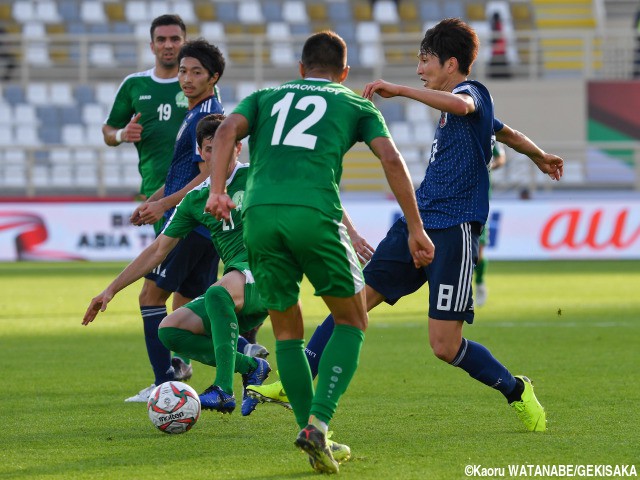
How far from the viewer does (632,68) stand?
91.9ft

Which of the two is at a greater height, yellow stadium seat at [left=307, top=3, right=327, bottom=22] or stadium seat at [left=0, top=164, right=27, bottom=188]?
yellow stadium seat at [left=307, top=3, right=327, bottom=22]

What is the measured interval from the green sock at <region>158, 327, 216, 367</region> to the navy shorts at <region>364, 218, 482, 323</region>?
1096 mm

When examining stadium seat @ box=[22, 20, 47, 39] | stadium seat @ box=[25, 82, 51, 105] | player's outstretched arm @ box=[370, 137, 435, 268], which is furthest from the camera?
stadium seat @ box=[22, 20, 47, 39]

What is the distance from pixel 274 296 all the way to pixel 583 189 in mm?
20568

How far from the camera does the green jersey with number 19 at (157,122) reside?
822 cm

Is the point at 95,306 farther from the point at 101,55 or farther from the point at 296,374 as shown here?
the point at 101,55

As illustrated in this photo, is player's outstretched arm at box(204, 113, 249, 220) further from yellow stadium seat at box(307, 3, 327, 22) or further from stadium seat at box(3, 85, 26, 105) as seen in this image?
yellow stadium seat at box(307, 3, 327, 22)

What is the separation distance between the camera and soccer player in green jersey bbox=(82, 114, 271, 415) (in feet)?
20.8

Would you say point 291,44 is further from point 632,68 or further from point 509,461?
point 509,461

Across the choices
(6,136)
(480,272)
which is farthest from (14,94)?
(480,272)

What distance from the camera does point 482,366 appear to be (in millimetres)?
6008

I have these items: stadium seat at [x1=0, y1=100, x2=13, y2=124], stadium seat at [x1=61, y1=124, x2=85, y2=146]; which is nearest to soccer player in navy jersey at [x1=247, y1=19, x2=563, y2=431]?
stadium seat at [x1=61, y1=124, x2=85, y2=146]

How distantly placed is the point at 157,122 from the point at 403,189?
3600mm

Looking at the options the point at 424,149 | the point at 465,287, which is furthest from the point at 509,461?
the point at 424,149
